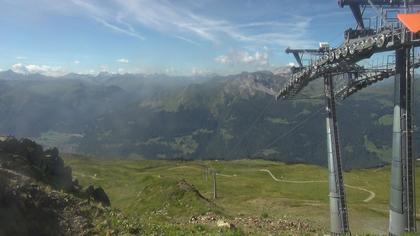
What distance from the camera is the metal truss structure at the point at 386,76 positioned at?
33.0 m

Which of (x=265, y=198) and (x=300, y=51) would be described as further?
(x=265, y=198)

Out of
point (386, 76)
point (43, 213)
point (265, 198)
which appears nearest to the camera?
point (43, 213)

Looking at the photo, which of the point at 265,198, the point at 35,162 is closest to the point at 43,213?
the point at 35,162

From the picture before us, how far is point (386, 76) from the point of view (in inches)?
1629

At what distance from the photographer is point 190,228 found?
3186 centimetres

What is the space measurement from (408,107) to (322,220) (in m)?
30.2

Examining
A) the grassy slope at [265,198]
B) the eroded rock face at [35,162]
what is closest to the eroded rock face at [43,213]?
the grassy slope at [265,198]

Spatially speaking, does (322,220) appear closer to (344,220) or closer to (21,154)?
(344,220)

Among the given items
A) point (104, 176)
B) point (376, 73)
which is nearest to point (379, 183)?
point (104, 176)

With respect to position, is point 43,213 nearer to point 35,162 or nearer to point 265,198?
point 35,162

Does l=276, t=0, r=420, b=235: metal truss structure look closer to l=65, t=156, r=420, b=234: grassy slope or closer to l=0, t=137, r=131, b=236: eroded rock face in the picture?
l=65, t=156, r=420, b=234: grassy slope

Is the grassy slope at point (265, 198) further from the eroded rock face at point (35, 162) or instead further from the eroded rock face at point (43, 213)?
the eroded rock face at point (35, 162)

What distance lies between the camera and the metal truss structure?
108 feet

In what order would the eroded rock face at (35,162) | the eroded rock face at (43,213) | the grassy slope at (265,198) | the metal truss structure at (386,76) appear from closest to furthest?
1. the eroded rock face at (43,213)
2. the metal truss structure at (386,76)
3. the eroded rock face at (35,162)
4. the grassy slope at (265,198)
